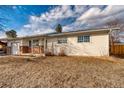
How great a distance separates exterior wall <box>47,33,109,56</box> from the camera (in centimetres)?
1492

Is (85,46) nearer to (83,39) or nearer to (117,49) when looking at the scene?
(83,39)

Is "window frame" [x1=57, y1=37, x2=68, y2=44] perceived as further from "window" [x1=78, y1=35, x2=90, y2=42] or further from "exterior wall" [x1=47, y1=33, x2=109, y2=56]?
"window" [x1=78, y1=35, x2=90, y2=42]

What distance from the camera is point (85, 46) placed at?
15.8m

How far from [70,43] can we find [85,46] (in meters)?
1.67

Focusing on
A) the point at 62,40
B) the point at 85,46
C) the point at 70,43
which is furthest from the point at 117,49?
the point at 62,40

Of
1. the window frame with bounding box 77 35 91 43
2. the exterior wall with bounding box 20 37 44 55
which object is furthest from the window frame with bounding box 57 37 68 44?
the exterior wall with bounding box 20 37 44 55

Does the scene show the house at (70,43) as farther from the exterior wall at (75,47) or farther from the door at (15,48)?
the door at (15,48)

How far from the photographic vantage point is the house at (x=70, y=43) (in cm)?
1502

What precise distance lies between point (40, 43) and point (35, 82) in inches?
485

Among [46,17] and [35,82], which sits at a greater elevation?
[46,17]

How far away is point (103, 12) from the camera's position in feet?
95.2
